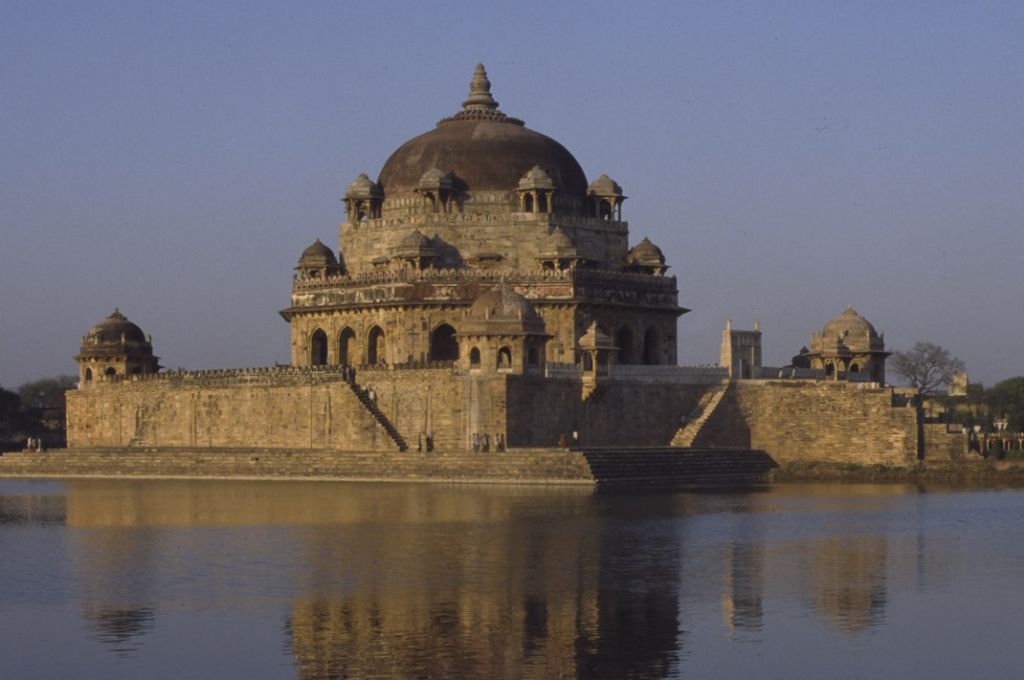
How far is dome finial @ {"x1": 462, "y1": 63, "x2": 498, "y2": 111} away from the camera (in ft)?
198

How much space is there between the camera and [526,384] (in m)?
48.8

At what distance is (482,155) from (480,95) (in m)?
3.18

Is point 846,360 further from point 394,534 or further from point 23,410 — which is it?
point 23,410

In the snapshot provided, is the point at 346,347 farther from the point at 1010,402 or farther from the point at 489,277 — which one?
the point at 1010,402

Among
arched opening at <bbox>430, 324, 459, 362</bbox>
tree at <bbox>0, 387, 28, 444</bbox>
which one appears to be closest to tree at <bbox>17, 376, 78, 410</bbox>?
tree at <bbox>0, 387, 28, 444</bbox>

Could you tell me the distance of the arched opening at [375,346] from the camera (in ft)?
187

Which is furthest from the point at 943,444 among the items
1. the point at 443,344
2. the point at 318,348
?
the point at 318,348

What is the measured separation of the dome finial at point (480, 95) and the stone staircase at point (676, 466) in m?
15.5

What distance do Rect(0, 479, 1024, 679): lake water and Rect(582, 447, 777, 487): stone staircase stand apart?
194 inches

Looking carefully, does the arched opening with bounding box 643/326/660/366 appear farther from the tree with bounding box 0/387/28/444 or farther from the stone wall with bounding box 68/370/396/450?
the tree with bounding box 0/387/28/444

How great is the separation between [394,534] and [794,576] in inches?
325

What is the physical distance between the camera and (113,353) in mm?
61562

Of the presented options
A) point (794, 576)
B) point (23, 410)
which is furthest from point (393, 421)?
point (23, 410)

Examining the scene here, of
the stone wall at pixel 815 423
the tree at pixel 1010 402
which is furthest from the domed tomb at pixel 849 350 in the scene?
the tree at pixel 1010 402
